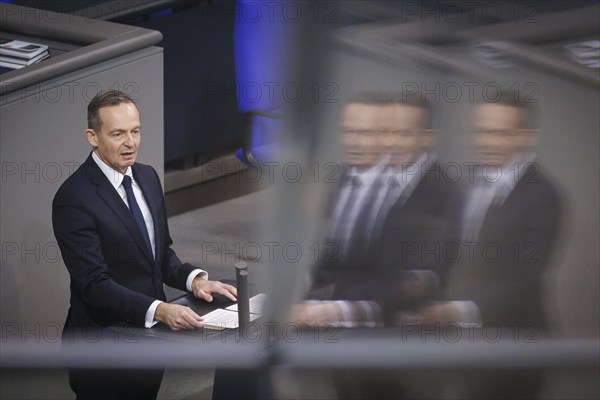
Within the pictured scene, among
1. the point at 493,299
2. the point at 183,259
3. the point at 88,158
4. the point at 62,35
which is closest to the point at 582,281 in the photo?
the point at 493,299

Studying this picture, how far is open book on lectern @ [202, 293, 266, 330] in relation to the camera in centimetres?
65

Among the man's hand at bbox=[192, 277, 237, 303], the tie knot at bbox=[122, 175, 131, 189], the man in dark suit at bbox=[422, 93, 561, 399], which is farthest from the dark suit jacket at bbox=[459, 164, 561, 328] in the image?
the tie knot at bbox=[122, 175, 131, 189]

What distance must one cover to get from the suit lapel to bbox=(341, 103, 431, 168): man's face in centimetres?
31

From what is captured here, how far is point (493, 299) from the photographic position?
1.97 ft

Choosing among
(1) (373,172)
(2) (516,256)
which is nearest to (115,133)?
(1) (373,172)

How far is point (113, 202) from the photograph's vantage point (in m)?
0.83

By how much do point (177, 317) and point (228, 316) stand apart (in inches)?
1.8

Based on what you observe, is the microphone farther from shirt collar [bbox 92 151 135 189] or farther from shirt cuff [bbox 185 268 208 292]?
shirt collar [bbox 92 151 135 189]

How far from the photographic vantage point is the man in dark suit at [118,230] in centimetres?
76

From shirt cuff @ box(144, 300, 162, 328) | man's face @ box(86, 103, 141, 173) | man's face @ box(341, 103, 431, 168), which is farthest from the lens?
man's face @ box(86, 103, 141, 173)

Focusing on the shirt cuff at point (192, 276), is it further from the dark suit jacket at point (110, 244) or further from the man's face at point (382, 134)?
the man's face at point (382, 134)

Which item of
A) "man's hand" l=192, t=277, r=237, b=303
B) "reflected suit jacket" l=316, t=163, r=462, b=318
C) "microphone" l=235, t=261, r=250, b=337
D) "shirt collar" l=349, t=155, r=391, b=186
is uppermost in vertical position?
"shirt collar" l=349, t=155, r=391, b=186

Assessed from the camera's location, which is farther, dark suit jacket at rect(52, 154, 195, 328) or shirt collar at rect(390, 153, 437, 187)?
dark suit jacket at rect(52, 154, 195, 328)

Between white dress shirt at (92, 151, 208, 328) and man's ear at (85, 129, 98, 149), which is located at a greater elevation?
man's ear at (85, 129, 98, 149)
